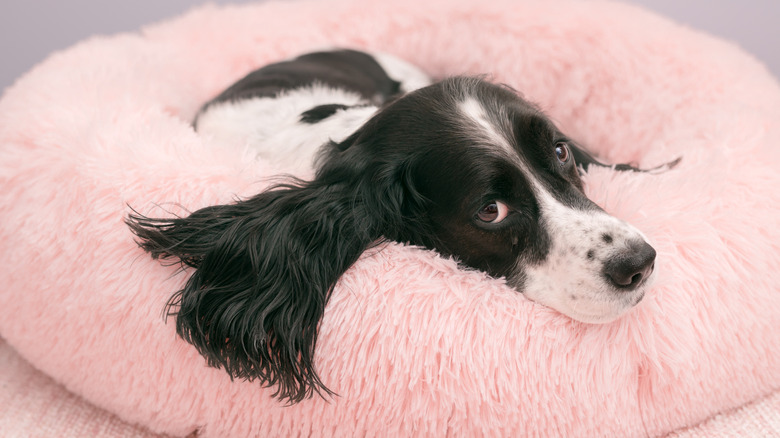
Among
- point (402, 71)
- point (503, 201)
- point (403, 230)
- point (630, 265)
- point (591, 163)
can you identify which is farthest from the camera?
point (402, 71)

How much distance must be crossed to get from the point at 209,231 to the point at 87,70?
3.61 feet

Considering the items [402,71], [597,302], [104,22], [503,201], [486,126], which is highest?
[486,126]

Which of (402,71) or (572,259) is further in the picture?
(402,71)

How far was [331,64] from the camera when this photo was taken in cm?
247

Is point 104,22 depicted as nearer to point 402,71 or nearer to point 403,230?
point 402,71

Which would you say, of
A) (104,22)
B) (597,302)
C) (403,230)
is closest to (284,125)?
(403,230)

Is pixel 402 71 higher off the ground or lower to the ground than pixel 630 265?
lower

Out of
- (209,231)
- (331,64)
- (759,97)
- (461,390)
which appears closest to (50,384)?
(209,231)

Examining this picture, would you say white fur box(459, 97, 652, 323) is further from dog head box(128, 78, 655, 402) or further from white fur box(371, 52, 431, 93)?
white fur box(371, 52, 431, 93)

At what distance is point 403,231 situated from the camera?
152cm

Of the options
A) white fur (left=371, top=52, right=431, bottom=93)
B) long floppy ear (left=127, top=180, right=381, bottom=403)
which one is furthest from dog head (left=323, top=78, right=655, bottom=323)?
white fur (left=371, top=52, right=431, bottom=93)

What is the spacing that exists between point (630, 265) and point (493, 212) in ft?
1.02

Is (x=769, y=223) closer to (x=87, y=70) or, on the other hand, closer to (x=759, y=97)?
(x=759, y=97)

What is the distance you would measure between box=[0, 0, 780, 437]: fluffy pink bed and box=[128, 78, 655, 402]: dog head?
7cm
